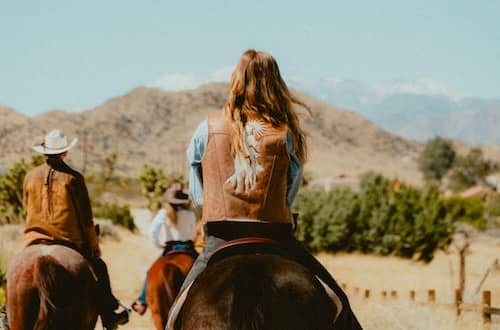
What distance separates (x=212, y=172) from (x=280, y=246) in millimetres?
587

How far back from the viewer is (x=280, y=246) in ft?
16.3

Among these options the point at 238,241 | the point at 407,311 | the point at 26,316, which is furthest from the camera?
the point at 407,311

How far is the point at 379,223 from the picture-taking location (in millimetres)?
39000

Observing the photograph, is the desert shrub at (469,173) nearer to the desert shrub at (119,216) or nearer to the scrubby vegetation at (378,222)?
the desert shrub at (119,216)

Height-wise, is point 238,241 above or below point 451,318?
above

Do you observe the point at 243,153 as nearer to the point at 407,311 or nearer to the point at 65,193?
the point at 65,193

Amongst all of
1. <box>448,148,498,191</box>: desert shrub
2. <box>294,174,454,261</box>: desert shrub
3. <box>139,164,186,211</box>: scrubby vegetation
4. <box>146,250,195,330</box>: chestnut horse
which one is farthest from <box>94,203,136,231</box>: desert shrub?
<box>448,148,498,191</box>: desert shrub

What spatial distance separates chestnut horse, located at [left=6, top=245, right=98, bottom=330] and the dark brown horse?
325 centimetres

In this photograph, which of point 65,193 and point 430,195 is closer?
point 65,193

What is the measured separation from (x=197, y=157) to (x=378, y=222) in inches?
1366

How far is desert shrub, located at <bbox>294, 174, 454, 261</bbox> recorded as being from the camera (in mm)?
38250

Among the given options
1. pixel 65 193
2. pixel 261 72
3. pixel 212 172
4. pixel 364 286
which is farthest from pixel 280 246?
pixel 364 286

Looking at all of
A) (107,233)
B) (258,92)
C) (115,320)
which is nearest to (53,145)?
(115,320)

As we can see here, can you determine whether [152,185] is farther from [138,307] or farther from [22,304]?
[22,304]
